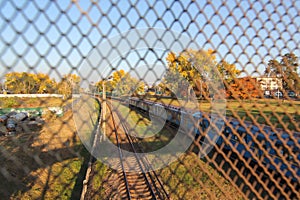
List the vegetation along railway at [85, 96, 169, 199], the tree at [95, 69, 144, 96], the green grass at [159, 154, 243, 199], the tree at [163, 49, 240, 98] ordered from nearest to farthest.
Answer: the tree at [163, 49, 240, 98] → the tree at [95, 69, 144, 96] → the green grass at [159, 154, 243, 199] → the vegetation along railway at [85, 96, 169, 199]

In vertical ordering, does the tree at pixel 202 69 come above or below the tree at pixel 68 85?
above

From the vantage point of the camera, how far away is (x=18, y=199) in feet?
20.9

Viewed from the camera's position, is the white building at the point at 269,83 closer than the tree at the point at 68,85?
No

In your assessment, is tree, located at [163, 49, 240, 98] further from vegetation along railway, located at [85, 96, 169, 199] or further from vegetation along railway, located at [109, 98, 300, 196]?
vegetation along railway, located at [85, 96, 169, 199]

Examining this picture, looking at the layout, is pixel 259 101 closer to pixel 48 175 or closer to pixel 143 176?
pixel 143 176

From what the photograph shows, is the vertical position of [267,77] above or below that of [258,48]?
below

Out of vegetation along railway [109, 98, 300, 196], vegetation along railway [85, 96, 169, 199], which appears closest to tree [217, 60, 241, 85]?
vegetation along railway [109, 98, 300, 196]

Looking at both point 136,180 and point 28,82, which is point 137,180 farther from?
point 28,82

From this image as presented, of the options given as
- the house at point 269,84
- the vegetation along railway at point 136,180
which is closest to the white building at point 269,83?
the house at point 269,84

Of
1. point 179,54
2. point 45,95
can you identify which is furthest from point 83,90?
point 179,54

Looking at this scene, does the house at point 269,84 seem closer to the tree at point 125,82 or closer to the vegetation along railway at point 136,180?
the tree at point 125,82

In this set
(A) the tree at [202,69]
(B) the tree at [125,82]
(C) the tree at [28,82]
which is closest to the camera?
(C) the tree at [28,82]

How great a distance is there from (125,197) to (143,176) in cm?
133

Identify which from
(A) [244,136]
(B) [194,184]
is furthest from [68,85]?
(B) [194,184]
